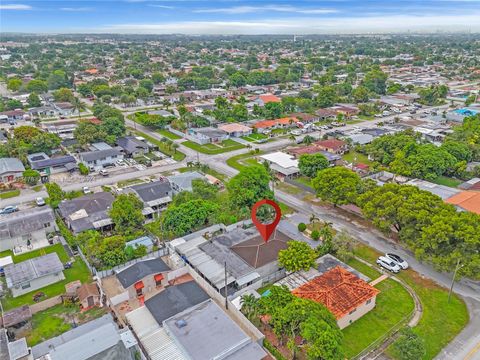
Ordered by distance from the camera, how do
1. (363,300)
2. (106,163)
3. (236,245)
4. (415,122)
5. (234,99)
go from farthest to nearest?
1. (234,99)
2. (415,122)
3. (106,163)
4. (236,245)
5. (363,300)

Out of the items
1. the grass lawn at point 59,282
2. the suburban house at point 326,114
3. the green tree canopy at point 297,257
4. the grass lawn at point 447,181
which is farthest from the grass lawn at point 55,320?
the suburban house at point 326,114

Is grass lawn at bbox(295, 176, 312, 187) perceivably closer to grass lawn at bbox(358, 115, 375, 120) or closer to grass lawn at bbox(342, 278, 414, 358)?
grass lawn at bbox(342, 278, 414, 358)

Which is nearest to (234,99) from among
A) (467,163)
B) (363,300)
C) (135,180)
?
(135,180)

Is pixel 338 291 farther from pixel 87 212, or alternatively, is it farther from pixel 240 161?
pixel 240 161

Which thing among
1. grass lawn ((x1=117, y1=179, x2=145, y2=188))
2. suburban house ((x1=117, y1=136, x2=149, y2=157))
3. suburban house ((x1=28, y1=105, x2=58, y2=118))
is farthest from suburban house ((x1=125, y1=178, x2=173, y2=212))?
suburban house ((x1=28, y1=105, x2=58, y2=118))

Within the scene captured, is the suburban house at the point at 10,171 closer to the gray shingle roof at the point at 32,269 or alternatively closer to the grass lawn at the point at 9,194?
the grass lawn at the point at 9,194

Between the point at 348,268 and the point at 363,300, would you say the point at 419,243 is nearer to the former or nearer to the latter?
the point at 348,268
